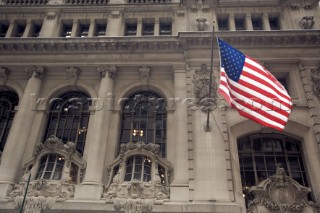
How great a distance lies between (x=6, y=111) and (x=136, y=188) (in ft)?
38.6

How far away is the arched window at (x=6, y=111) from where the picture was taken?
896 inches

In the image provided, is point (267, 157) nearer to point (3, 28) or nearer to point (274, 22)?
point (274, 22)

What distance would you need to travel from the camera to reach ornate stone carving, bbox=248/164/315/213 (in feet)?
58.6

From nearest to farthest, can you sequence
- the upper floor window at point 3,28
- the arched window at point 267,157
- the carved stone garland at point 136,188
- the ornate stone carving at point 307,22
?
1. the carved stone garland at point 136,188
2. the arched window at point 267,157
3. the ornate stone carving at point 307,22
4. the upper floor window at point 3,28

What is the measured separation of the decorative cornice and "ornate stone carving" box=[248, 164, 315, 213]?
9.53m

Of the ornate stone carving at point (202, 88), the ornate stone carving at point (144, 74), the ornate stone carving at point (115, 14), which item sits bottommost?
the ornate stone carving at point (202, 88)

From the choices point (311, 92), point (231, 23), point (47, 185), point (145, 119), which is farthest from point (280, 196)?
point (231, 23)

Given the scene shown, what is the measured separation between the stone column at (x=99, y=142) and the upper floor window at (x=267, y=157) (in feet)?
28.0

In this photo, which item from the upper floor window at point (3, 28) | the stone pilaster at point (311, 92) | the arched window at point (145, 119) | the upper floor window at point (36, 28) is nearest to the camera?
the stone pilaster at point (311, 92)

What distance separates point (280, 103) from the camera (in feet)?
53.2

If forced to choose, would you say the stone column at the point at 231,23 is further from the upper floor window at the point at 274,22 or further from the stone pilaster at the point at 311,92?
the stone pilaster at the point at 311,92

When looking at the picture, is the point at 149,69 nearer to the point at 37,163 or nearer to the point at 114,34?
the point at 114,34

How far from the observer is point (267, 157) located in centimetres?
2091

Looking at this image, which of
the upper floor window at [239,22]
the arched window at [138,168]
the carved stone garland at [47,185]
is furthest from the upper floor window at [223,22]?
the carved stone garland at [47,185]
